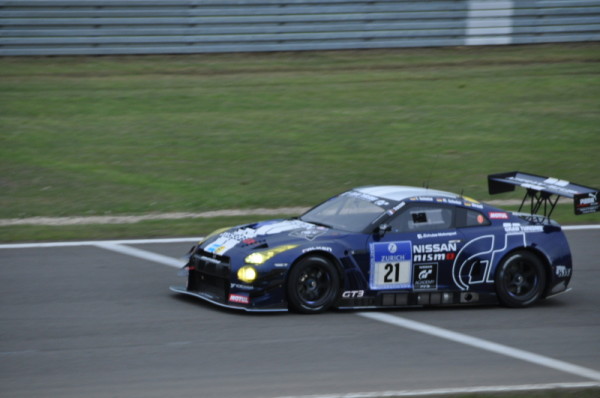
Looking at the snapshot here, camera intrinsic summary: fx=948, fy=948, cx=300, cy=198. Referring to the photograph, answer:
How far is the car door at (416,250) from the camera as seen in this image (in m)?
10.1

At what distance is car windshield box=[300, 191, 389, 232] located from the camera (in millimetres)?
10336

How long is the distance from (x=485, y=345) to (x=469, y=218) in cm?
201

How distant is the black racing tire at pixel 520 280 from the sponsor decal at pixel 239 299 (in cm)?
292

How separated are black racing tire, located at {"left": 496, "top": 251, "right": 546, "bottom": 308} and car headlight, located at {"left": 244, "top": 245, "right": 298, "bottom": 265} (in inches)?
100

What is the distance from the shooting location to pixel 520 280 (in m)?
10.8

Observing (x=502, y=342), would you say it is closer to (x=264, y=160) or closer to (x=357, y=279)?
(x=357, y=279)

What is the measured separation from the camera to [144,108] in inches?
835

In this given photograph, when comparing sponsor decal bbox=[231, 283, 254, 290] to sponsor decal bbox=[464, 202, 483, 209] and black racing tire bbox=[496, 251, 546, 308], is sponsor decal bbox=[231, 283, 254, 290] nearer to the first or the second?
sponsor decal bbox=[464, 202, 483, 209]

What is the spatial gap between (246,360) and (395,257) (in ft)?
8.14

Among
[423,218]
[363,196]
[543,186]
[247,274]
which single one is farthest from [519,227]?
[247,274]

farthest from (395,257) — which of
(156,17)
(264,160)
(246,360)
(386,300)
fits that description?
(156,17)

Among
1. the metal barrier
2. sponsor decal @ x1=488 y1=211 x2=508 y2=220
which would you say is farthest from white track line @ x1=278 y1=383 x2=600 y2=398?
the metal barrier

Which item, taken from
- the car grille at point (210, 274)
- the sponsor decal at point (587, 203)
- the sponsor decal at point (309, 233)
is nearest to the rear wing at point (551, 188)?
the sponsor decal at point (587, 203)

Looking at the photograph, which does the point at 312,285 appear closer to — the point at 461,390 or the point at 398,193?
the point at 398,193
